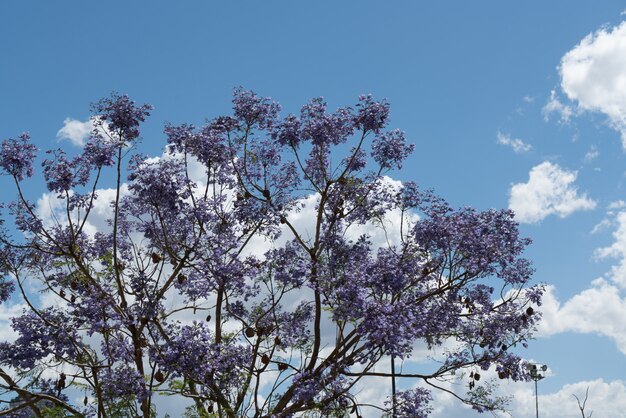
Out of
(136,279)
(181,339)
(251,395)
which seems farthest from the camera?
(251,395)

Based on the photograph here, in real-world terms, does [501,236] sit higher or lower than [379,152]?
lower

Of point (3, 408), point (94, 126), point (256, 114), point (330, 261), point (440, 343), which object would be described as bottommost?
point (3, 408)

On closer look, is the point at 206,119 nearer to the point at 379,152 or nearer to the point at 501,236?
the point at 379,152

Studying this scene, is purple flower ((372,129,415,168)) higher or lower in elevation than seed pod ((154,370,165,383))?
higher

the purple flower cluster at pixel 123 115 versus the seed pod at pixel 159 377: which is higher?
the purple flower cluster at pixel 123 115

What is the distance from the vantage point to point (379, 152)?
16922 mm

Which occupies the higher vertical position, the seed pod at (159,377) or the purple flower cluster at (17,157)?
the purple flower cluster at (17,157)

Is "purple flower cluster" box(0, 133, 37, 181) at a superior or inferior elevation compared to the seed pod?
superior

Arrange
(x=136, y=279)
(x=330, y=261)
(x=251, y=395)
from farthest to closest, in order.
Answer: (x=330, y=261) < (x=251, y=395) < (x=136, y=279)

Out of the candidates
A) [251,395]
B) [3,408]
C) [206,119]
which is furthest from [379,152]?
[3,408]

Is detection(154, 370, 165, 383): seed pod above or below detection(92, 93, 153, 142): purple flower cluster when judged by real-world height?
below

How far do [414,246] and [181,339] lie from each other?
5.99 metres

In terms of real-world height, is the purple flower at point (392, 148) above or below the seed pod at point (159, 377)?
above

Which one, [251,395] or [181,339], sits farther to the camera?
[251,395]
